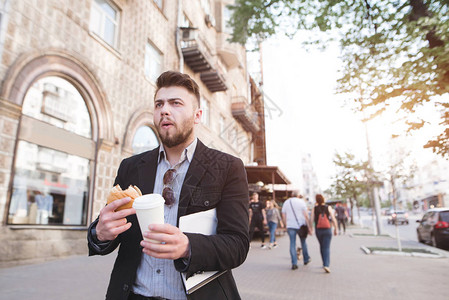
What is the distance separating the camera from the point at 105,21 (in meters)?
9.97

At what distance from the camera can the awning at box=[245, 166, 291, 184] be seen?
17.3 metres

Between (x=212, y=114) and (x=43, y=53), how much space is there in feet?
40.6

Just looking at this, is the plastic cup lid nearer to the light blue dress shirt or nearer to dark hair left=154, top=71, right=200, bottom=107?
the light blue dress shirt

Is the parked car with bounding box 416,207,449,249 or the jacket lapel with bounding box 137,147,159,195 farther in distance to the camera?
the parked car with bounding box 416,207,449,249

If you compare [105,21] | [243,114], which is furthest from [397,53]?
[243,114]

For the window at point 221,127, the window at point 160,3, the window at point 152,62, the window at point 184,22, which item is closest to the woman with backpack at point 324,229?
the window at point 152,62

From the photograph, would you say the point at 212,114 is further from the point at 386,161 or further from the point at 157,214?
the point at 157,214

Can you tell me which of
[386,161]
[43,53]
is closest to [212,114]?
[43,53]

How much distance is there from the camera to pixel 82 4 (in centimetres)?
879

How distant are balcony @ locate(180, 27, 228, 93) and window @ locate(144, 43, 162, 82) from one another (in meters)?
2.05

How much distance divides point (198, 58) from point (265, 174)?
892 cm

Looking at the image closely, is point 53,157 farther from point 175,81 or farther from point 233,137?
point 233,137

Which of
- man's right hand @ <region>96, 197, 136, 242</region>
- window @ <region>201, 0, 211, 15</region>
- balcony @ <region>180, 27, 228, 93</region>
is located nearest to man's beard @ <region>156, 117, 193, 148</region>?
man's right hand @ <region>96, 197, 136, 242</region>

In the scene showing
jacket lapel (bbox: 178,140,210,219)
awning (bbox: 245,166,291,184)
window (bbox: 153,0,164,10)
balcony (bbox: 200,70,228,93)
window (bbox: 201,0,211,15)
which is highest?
window (bbox: 201,0,211,15)
